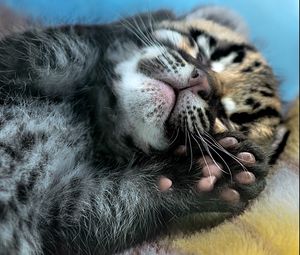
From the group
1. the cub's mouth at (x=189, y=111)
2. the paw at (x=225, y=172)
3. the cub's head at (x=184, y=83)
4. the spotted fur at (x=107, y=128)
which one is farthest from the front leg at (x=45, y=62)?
the paw at (x=225, y=172)

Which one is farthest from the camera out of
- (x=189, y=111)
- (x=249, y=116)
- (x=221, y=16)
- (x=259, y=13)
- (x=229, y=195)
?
(x=259, y=13)

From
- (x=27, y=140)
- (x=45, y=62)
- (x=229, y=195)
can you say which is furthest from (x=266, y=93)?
(x=27, y=140)

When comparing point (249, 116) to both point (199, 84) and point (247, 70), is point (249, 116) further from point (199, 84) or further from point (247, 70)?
point (199, 84)

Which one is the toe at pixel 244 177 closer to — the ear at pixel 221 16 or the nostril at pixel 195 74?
the nostril at pixel 195 74

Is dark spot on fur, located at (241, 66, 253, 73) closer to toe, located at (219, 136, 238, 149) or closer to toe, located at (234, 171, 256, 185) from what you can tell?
toe, located at (219, 136, 238, 149)

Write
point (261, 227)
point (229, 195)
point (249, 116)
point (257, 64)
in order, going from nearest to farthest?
1. point (229, 195)
2. point (249, 116)
3. point (261, 227)
4. point (257, 64)

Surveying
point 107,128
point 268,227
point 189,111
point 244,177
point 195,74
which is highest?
point 195,74
